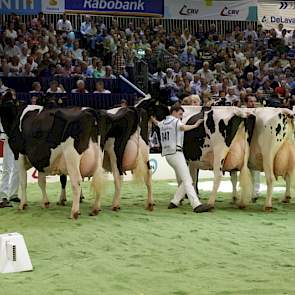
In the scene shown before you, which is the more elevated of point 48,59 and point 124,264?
point 48,59

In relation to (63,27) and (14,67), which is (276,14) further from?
(14,67)

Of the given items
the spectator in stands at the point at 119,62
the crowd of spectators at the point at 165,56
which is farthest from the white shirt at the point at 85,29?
the spectator in stands at the point at 119,62

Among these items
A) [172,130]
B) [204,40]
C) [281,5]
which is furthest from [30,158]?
[281,5]

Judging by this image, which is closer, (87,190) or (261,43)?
(87,190)

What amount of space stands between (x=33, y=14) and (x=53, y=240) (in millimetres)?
15775

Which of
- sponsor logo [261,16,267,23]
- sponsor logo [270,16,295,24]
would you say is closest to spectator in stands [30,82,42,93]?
sponsor logo [261,16,267,23]

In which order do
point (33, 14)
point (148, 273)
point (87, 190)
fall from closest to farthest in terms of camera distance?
point (148, 273) < point (87, 190) < point (33, 14)

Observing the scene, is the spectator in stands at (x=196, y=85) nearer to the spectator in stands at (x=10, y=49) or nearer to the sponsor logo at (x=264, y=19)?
the spectator in stands at (x=10, y=49)

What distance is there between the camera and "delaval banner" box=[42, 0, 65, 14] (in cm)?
2319

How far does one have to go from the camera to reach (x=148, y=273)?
6.80 meters

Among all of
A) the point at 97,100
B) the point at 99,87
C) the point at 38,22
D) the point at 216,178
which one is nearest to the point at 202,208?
the point at 216,178

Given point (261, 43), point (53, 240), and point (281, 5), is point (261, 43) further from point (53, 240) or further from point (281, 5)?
point (53, 240)

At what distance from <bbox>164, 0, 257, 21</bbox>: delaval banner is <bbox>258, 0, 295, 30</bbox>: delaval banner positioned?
3.03ft

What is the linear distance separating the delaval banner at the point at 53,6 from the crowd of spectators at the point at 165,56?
95cm
